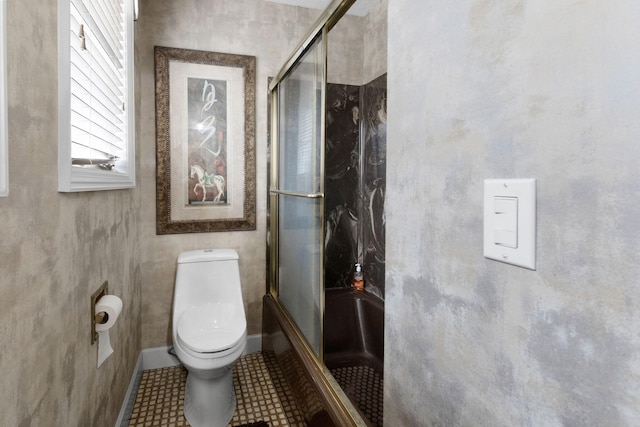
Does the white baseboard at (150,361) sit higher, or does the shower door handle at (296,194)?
the shower door handle at (296,194)

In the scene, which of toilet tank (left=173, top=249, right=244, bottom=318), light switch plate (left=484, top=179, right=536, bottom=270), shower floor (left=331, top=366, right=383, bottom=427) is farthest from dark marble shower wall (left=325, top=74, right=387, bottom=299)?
light switch plate (left=484, top=179, right=536, bottom=270)

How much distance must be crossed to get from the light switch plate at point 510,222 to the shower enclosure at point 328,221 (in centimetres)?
102

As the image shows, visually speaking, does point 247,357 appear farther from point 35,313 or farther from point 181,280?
point 35,313

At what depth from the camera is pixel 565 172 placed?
447 millimetres

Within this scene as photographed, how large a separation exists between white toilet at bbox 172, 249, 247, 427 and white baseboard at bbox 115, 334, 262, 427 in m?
0.30

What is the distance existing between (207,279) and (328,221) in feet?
3.06

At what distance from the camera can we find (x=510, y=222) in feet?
1.73

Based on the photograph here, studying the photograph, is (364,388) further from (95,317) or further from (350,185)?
(95,317)

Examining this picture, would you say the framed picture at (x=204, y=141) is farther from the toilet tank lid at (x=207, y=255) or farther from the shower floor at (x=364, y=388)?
the shower floor at (x=364, y=388)

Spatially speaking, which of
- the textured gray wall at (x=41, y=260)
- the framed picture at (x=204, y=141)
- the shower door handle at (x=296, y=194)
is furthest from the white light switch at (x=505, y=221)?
the framed picture at (x=204, y=141)

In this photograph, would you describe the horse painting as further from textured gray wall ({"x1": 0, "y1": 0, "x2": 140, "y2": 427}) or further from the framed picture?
textured gray wall ({"x1": 0, "y1": 0, "x2": 140, "y2": 427})

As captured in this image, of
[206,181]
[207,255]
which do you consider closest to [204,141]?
[206,181]

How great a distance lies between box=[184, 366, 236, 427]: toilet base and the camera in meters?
1.92

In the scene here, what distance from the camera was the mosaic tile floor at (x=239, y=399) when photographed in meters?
1.97
